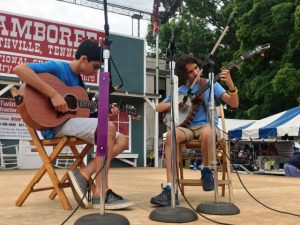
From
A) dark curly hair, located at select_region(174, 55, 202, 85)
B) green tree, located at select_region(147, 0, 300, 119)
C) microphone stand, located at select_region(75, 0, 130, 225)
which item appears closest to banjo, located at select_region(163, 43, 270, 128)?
dark curly hair, located at select_region(174, 55, 202, 85)

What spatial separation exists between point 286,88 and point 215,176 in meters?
13.2

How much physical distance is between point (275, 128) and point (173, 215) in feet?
25.9

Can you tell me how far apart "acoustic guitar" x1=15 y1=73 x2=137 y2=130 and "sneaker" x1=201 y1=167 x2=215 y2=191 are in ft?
3.60

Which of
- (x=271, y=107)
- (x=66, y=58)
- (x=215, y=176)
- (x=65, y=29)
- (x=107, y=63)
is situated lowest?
(x=215, y=176)

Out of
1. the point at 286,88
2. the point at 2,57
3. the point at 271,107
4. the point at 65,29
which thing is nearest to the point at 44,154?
the point at 2,57

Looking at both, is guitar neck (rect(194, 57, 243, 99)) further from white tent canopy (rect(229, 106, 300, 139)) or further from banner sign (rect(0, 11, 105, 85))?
banner sign (rect(0, 11, 105, 85))

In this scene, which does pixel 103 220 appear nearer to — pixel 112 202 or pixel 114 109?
pixel 112 202

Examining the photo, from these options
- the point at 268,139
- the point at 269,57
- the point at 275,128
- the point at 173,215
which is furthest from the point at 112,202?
the point at 269,57

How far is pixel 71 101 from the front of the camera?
319 centimetres

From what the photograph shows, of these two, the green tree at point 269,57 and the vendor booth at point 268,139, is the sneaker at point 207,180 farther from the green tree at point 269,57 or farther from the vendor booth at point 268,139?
the green tree at point 269,57

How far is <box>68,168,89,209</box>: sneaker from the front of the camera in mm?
2943

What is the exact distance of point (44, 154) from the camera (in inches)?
125

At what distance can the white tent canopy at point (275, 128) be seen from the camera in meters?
9.48

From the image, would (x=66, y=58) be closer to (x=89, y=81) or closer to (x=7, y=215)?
(x=89, y=81)
